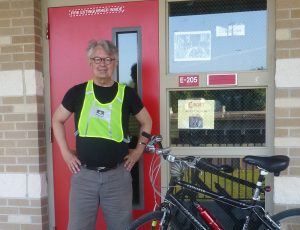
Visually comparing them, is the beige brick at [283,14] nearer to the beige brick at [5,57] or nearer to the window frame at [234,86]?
the window frame at [234,86]

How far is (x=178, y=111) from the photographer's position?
344cm

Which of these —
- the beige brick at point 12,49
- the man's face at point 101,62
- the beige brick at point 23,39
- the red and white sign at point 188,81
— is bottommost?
the red and white sign at point 188,81

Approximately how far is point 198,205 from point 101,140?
0.85 meters

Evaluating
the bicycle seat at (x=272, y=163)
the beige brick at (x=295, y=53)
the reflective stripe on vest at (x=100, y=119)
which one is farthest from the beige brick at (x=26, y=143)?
the beige brick at (x=295, y=53)

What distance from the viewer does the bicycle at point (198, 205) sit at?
2756 millimetres

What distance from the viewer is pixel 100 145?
2.87 meters

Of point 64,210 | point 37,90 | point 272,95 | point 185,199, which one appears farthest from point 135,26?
point 64,210

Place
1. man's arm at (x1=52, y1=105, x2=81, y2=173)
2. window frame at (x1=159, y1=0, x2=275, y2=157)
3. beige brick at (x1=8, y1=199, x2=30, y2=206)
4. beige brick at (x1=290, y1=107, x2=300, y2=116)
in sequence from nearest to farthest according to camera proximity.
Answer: man's arm at (x1=52, y1=105, x2=81, y2=173), beige brick at (x1=290, y1=107, x2=300, y2=116), window frame at (x1=159, y1=0, x2=275, y2=157), beige brick at (x1=8, y1=199, x2=30, y2=206)

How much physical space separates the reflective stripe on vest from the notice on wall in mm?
708

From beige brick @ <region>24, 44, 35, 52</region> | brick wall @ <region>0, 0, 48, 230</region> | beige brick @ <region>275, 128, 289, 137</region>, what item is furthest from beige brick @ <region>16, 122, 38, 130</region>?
beige brick @ <region>275, 128, 289, 137</region>

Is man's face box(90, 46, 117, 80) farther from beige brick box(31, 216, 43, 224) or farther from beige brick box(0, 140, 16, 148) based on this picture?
beige brick box(31, 216, 43, 224)

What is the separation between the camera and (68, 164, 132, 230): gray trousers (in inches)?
115

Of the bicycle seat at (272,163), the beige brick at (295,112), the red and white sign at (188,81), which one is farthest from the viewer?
the red and white sign at (188,81)

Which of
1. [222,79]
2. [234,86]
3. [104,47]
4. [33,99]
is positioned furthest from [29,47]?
[234,86]
